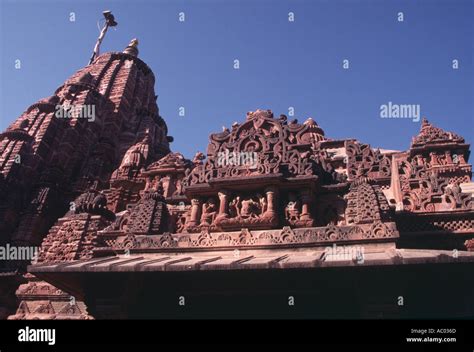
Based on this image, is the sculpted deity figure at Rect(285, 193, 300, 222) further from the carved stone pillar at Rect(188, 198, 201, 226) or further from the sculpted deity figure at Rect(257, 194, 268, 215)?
the carved stone pillar at Rect(188, 198, 201, 226)

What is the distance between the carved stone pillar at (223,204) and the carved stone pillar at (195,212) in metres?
0.80

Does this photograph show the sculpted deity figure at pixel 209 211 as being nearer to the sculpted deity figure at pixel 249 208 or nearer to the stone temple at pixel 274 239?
the stone temple at pixel 274 239

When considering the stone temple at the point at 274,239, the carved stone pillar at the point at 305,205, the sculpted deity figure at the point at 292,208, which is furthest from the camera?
the sculpted deity figure at the point at 292,208

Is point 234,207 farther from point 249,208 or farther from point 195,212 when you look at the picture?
point 195,212

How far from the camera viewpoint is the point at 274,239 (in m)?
9.56

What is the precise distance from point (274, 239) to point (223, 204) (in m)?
2.09

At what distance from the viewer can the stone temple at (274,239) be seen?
7.82m

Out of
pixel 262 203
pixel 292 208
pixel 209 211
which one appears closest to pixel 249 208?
pixel 262 203

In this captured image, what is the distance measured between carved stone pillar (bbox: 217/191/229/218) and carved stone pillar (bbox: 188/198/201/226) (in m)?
0.80

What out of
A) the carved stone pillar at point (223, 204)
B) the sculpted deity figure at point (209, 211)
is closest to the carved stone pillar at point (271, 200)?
the carved stone pillar at point (223, 204)

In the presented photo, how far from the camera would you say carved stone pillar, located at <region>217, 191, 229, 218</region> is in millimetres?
10817

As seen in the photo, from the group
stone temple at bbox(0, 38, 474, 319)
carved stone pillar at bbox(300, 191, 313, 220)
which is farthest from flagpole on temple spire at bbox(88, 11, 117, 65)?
carved stone pillar at bbox(300, 191, 313, 220)
